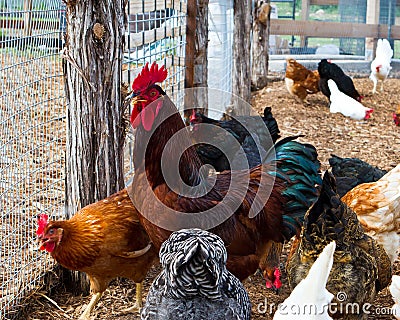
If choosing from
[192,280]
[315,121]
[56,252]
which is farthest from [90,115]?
[315,121]

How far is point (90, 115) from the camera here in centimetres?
414

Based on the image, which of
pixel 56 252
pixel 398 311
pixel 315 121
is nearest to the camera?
pixel 398 311

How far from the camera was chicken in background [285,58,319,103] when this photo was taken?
1100 cm

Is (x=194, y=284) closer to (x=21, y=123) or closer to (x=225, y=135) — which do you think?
(x=21, y=123)

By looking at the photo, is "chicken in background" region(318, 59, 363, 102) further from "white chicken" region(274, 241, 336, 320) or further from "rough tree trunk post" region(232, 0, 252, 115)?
"white chicken" region(274, 241, 336, 320)

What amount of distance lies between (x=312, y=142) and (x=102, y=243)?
203 inches

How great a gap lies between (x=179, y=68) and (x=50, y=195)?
230 centimetres

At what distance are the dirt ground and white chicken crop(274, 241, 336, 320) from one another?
1.85 meters

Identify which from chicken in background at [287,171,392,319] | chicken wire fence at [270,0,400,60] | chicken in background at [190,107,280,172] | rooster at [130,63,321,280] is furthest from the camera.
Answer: chicken wire fence at [270,0,400,60]

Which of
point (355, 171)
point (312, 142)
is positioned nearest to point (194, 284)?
point (355, 171)

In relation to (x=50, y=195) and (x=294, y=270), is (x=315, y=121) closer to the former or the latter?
(x=50, y=195)

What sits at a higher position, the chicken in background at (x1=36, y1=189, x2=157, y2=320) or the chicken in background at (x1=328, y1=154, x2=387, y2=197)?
the chicken in background at (x1=328, y1=154, x2=387, y2=197)

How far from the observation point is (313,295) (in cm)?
226

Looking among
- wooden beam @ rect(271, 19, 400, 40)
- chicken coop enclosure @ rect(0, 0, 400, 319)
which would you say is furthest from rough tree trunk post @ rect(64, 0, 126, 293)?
wooden beam @ rect(271, 19, 400, 40)
